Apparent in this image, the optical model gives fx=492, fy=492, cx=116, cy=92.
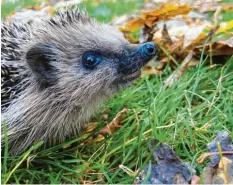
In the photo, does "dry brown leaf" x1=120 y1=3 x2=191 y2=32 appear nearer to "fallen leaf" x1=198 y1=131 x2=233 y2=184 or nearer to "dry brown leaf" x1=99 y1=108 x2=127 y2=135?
"dry brown leaf" x1=99 y1=108 x2=127 y2=135

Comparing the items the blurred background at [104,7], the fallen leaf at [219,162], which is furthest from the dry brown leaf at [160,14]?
the blurred background at [104,7]

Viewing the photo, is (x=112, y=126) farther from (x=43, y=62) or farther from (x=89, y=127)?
(x=43, y=62)

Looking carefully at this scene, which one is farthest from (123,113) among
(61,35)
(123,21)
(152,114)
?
(123,21)

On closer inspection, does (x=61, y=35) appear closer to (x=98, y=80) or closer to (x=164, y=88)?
(x=98, y=80)

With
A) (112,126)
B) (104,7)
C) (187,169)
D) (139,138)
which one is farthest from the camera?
(104,7)

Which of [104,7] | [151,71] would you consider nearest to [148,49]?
[151,71]

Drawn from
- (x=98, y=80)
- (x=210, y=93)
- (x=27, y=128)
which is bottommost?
(x=210, y=93)

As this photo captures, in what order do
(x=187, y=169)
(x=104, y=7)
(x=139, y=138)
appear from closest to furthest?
(x=187, y=169)
(x=139, y=138)
(x=104, y=7)
